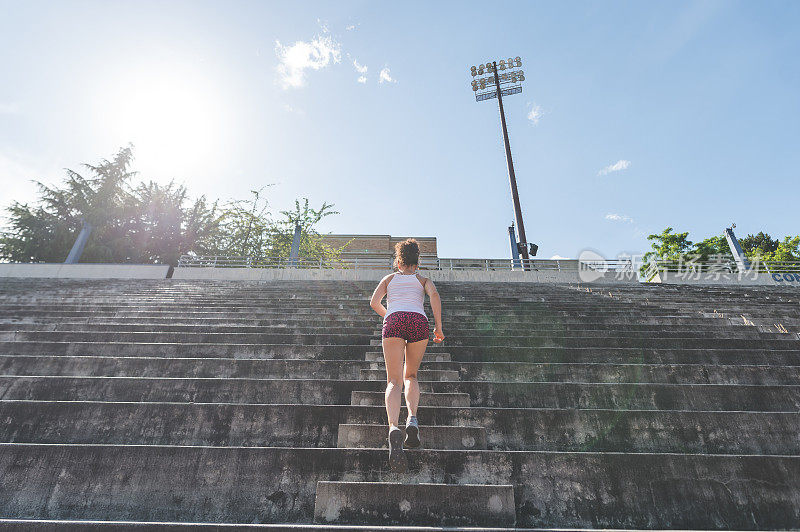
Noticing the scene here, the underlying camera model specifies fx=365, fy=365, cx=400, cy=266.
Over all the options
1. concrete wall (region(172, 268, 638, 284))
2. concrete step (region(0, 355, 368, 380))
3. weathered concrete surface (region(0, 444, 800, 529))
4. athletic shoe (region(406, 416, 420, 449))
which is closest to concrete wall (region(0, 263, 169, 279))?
concrete wall (region(172, 268, 638, 284))

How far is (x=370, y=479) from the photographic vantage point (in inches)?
95.0

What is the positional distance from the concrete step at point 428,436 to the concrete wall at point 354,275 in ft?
37.4

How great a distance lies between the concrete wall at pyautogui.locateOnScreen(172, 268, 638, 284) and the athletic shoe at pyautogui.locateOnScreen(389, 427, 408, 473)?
11.9m

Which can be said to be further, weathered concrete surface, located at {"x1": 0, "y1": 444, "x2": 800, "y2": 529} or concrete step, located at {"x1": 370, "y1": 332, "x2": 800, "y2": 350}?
concrete step, located at {"x1": 370, "y1": 332, "x2": 800, "y2": 350}

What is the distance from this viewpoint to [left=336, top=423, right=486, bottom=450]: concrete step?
9.16ft

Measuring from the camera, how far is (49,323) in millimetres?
6602

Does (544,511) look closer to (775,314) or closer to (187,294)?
(775,314)

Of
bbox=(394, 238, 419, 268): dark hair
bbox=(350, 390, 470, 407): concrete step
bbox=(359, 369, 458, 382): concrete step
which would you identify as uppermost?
bbox=(394, 238, 419, 268): dark hair

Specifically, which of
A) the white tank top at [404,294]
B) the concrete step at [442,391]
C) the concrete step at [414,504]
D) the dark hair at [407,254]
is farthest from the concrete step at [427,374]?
the concrete step at [414,504]

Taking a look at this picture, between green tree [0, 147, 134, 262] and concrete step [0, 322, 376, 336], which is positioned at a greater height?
green tree [0, 147, 134, 262]

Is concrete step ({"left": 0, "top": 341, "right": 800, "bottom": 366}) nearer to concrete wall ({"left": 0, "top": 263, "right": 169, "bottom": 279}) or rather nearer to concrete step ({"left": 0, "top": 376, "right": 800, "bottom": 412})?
concrete step ({"left": 0, "top": 376, "right": 800, "bottom": 412})

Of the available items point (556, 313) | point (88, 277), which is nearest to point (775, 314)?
point (556, 313)

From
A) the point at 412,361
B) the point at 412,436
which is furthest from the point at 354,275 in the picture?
the point at 412,436

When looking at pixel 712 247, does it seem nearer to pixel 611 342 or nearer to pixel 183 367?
pixel 611 342
